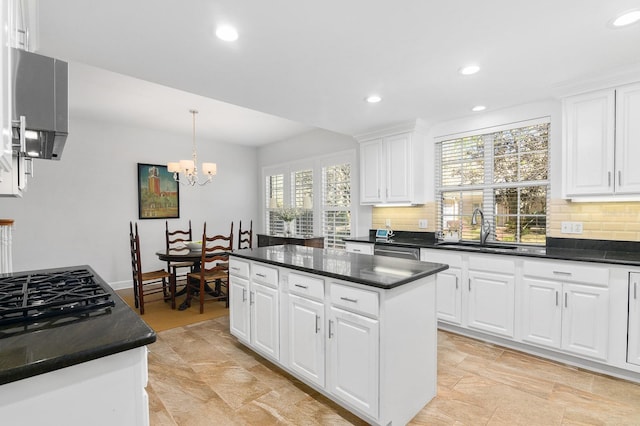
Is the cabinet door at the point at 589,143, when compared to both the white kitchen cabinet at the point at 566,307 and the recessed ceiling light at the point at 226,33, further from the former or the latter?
the recessed ceiling light at the point at 226,33

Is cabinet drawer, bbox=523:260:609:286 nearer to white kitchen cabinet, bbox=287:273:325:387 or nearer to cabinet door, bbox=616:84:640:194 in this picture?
cabinet door, bbox=616:84:640:194

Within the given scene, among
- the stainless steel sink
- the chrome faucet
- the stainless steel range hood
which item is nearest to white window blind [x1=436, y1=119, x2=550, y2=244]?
the chrome faucet

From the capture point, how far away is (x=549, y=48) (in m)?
2.34

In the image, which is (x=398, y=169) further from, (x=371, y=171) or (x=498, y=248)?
(x=498, y=248)

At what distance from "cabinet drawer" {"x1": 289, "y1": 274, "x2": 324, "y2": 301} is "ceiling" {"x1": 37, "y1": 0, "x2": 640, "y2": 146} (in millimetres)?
1649

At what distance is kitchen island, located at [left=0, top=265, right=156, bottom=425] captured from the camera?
2.96 ft

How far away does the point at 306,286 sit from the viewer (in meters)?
2.31

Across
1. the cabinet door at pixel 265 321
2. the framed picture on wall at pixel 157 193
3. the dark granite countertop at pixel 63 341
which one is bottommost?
the cabinet door at pixel 265 321

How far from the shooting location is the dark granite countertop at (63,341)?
894 mm

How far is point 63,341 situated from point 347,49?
2300 millimetres

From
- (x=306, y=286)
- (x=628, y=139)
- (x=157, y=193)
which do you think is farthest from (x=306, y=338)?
(x=157, y=193)

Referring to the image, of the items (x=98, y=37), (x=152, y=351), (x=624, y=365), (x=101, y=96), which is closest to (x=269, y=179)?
(x=101, y=96)

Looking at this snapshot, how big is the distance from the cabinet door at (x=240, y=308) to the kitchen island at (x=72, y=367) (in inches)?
68.1

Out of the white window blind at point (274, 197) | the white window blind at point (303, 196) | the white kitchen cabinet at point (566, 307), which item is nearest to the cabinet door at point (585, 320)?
the white kitchen cabinet at point (566, 307)
